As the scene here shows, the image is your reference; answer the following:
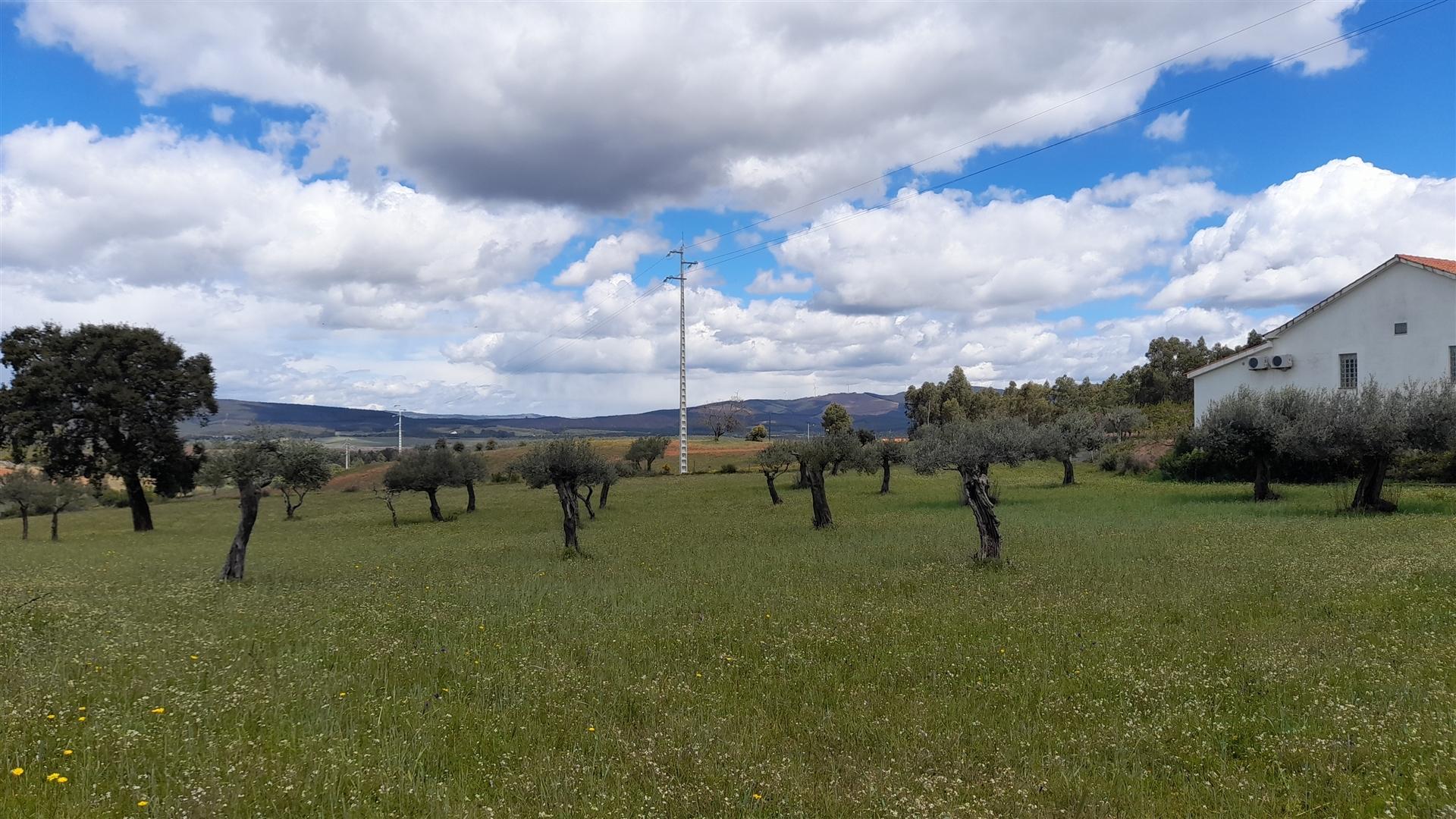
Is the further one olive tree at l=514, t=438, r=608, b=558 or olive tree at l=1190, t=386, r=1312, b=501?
olive tree at l=514, t=438, r=608, b=558

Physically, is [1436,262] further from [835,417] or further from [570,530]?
[835,417]

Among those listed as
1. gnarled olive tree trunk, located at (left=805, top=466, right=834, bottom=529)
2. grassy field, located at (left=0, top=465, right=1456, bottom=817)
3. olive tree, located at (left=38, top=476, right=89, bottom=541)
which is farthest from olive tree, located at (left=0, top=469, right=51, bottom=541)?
gnarled olive tree trunk, located at (left=805, top=466, right=834, bottom=529)

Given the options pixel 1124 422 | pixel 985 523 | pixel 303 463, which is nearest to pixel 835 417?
pixel 1124 422

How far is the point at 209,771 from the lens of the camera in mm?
6512

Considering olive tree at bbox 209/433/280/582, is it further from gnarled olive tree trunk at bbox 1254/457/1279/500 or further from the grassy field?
gnarled olive tree trunk at bbox 1254/457/1279/500

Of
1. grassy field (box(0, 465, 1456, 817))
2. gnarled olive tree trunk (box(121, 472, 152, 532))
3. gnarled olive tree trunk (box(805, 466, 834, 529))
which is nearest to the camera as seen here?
grassy field (box(0, 465, 1456, 817))

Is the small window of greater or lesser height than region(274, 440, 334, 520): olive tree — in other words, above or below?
above

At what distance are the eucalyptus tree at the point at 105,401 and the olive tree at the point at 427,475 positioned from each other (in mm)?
14670

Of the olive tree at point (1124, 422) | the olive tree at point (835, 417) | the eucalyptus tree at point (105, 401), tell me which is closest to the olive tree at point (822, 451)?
the eucalyptus tree at point (105, 401)

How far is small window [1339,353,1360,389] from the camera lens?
161 feet

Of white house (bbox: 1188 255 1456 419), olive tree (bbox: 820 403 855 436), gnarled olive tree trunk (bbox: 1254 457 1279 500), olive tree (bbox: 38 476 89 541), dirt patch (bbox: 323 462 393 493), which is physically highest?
white house (bbox: 1188 255 1456 419)

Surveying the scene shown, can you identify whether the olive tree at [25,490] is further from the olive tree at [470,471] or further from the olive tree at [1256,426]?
the olive tree at [1256,426]

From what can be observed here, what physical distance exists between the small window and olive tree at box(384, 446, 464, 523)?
5970 centimetres

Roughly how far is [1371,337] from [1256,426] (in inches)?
775
